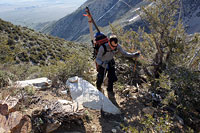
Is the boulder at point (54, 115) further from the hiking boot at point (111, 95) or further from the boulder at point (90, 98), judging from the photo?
the hiking boot at point (111, 95)

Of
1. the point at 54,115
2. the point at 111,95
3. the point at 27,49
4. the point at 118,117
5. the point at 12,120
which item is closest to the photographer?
the point at 12,120

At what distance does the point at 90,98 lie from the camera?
4270mm

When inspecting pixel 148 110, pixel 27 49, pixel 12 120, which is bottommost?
pixel 148 110

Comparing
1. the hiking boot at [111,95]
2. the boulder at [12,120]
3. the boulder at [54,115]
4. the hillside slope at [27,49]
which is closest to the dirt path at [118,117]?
the hiking boot at [111,95]

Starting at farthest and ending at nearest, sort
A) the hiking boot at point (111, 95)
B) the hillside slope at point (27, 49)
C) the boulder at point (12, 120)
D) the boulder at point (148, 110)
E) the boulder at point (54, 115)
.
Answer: the hillside slope at point (27, 49) → the hiking boot at point (111, 95) → the boulder at point (148, 110) → the boulder at point (54, 115) → the boulder at point (12, 120)

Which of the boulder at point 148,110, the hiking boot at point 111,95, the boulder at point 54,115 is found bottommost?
the boulder at point 148,110

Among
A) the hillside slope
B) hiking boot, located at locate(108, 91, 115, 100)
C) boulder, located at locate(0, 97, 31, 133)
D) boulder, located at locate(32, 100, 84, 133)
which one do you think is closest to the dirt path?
hiking boot, located at locate(108, 91, 115, 100)

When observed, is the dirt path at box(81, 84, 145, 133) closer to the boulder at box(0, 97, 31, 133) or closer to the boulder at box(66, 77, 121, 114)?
the boulder at box(66, 77, 121, 114)

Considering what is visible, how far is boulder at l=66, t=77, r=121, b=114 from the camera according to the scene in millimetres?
4186

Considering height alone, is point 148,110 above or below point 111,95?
below

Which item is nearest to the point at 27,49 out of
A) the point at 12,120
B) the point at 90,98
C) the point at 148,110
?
the point at 90,98

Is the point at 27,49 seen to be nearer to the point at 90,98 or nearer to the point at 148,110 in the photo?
the point at 90,98

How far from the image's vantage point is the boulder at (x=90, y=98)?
165 inches

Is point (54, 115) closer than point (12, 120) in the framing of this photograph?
No
